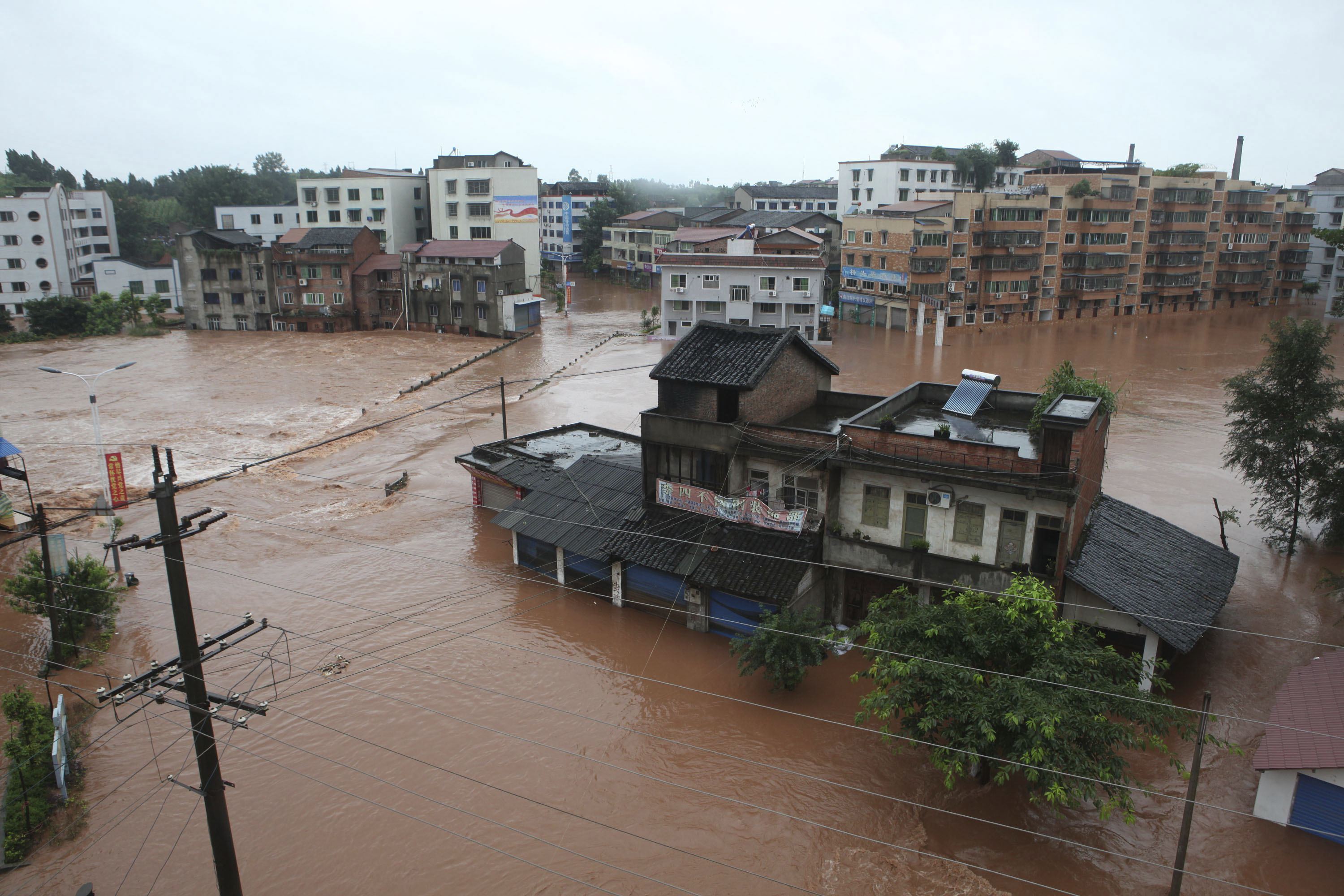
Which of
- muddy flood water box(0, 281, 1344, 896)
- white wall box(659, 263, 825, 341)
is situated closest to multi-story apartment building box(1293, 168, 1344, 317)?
white wall box(659, 263, 825, 341)

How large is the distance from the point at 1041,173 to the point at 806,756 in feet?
254

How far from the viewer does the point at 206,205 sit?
345ft

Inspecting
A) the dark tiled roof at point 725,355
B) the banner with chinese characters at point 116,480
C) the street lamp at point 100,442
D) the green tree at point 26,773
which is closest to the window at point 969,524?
the dark tiled roof at point 725,355

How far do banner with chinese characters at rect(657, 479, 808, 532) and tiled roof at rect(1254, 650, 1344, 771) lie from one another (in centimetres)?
1019

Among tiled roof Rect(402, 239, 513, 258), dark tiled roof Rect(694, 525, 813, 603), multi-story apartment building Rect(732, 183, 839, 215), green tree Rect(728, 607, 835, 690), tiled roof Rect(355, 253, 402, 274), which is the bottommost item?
green tree Rect(728, 607, 835, 690)

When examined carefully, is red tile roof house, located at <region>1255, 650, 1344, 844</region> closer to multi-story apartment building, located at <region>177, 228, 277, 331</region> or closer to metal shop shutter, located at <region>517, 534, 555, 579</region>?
metal shop shutter, located at <region>517, 534, 555, 579</region>

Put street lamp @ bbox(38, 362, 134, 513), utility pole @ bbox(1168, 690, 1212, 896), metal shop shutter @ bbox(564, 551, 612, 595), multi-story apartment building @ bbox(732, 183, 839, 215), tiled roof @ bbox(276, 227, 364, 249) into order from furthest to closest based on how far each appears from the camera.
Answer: multi-story apartment building @ bbox(732, 183, 839, 215), tiled roof @ bbox(276, 227, 364, 249), street lamp @ bbox(38, 362, 134, 513), metal shop shutter @ bbox(564, 551, 612, 595), utility pole @ bbox(1168, 690, 1212, 896)

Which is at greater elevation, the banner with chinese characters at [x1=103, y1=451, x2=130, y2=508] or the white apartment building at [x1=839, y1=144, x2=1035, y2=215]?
the white apartment building at [x1=839, y1=144, x2=1035, y2=215]

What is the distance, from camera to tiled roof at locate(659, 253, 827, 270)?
6188 cm

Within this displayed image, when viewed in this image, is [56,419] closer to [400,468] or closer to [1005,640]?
[400,468]

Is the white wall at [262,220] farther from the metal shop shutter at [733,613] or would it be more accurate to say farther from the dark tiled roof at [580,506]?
the metal shop shutter at [733,613]

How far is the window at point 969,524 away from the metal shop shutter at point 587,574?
933 centimetres

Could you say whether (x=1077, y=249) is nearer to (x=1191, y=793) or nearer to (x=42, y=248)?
(x=1191, y=793)

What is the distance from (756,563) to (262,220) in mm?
96309
